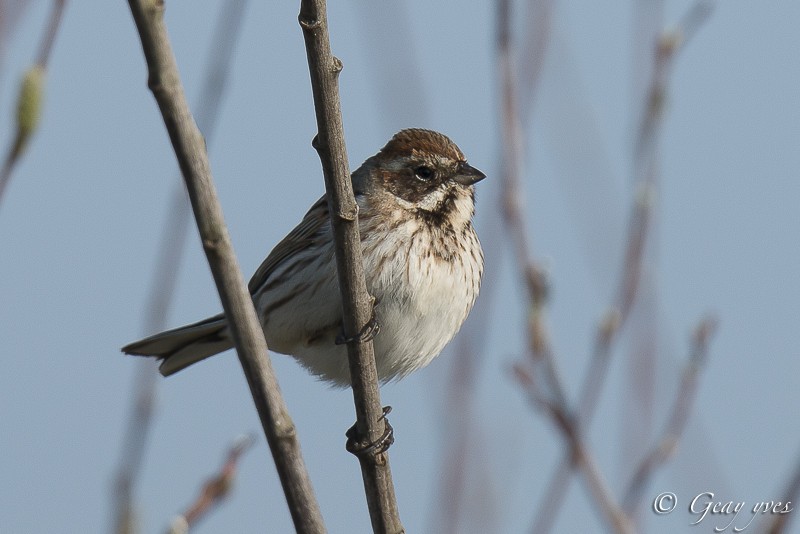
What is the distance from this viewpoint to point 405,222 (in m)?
4.73

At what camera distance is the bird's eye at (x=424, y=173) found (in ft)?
16.6

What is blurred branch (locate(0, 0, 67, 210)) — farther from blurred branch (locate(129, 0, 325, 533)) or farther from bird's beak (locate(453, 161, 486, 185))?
bird's beak (locate(453, 161, 486, 185))

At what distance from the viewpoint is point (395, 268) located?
4.54 meters

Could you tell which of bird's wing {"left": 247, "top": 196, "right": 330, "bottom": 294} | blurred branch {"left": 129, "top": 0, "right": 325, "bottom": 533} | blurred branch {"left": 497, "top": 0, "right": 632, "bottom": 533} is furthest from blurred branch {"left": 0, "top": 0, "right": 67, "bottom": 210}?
bird's wing {"left": 247, "top": 196, "right": 330, "bottom": 294}

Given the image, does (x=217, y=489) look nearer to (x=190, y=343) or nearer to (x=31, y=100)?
(x=31, y=100)

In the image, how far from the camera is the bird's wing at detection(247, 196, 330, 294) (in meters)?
5.25

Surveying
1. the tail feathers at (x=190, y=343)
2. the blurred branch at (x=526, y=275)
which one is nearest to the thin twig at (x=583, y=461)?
the blurred branch at (x=526, y=275)

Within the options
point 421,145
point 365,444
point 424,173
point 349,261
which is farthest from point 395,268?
point 349,261

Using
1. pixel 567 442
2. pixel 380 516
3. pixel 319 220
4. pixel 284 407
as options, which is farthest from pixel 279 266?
pixel 284 407

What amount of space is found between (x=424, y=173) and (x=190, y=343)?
5.29 ft

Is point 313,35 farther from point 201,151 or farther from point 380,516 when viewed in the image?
point 380,516

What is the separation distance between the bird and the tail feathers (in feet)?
0.50

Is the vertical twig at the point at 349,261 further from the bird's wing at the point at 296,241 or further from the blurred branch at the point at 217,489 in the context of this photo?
the bird's wing at the point at 296,241

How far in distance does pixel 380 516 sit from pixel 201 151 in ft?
5.68
